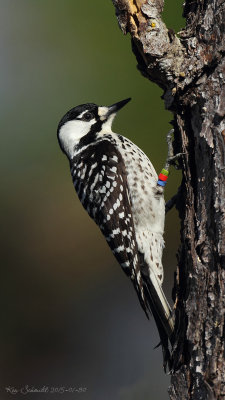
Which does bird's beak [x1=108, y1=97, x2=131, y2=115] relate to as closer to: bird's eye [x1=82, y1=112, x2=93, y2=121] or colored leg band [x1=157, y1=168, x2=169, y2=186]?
bird's eye [x1=82, y1=112, x2=93, y2=121]

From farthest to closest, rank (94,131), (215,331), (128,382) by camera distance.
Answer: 1. (128,382)
2. (94,131)
3. (215,331)

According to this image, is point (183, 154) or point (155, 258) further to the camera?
point (155, 258)

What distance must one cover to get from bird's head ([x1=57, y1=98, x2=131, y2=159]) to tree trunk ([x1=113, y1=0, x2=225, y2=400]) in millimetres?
1676

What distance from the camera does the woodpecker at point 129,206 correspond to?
4.61 metres

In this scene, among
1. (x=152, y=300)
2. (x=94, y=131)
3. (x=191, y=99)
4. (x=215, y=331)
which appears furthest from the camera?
(x=94, y=131)

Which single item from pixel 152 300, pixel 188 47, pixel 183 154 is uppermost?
pixel 188 47

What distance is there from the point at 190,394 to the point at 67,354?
342 centimetres

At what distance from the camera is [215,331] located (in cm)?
285

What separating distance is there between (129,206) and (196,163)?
4.92 ft

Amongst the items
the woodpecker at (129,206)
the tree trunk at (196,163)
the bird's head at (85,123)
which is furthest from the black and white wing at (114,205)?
the tree trunk at (196,163)

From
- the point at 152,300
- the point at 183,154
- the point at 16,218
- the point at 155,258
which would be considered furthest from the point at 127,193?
the point at 16,218

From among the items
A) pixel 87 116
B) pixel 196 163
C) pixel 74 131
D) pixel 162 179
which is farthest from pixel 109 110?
pixel 196 163

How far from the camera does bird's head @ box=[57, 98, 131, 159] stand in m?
5.17

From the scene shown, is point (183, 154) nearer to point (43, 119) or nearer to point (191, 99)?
point (191, 99)
